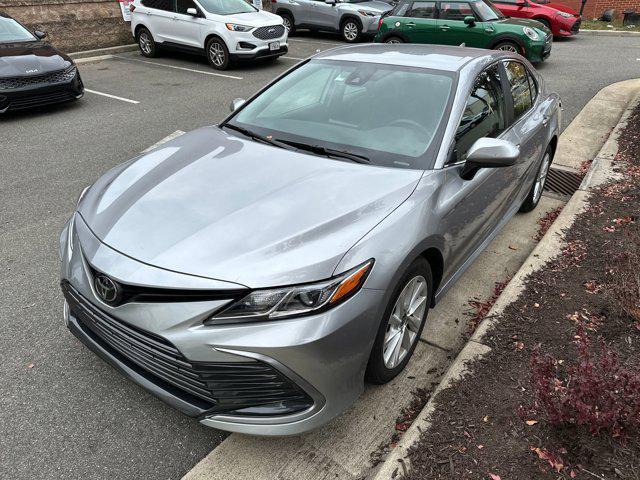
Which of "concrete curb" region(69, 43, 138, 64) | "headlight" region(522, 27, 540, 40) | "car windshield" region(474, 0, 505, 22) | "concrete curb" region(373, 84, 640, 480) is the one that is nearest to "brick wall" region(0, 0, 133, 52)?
"concrete curb" region(69, 43, 138, 64)

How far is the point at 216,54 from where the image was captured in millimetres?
11414

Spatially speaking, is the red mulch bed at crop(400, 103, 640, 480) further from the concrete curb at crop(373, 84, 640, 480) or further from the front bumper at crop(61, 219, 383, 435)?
the front bumper at crop(61, 219, 383, 435)

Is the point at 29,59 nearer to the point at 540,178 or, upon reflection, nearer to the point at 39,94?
the point at 39,94

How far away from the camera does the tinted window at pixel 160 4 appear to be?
1175 centimetres

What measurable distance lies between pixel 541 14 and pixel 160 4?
10.6m

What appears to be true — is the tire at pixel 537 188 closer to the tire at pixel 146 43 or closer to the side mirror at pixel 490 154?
the side mirror at pixel 490 154

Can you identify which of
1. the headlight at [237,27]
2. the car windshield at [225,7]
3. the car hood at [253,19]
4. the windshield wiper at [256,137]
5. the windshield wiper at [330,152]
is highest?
the windshield wiper at [330,152]

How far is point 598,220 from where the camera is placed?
14.7 ft

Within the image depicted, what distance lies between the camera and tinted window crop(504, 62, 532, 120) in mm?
4133

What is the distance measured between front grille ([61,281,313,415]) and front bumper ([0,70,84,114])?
6.49 metres

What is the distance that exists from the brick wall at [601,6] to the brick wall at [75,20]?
58.9 feet

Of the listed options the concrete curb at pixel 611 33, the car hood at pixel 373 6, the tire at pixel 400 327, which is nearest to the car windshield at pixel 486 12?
the car hood at pixel 373 6

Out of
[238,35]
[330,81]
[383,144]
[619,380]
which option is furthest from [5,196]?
[238,35]

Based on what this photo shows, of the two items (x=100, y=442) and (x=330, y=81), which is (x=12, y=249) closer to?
(x=100, y=442)
